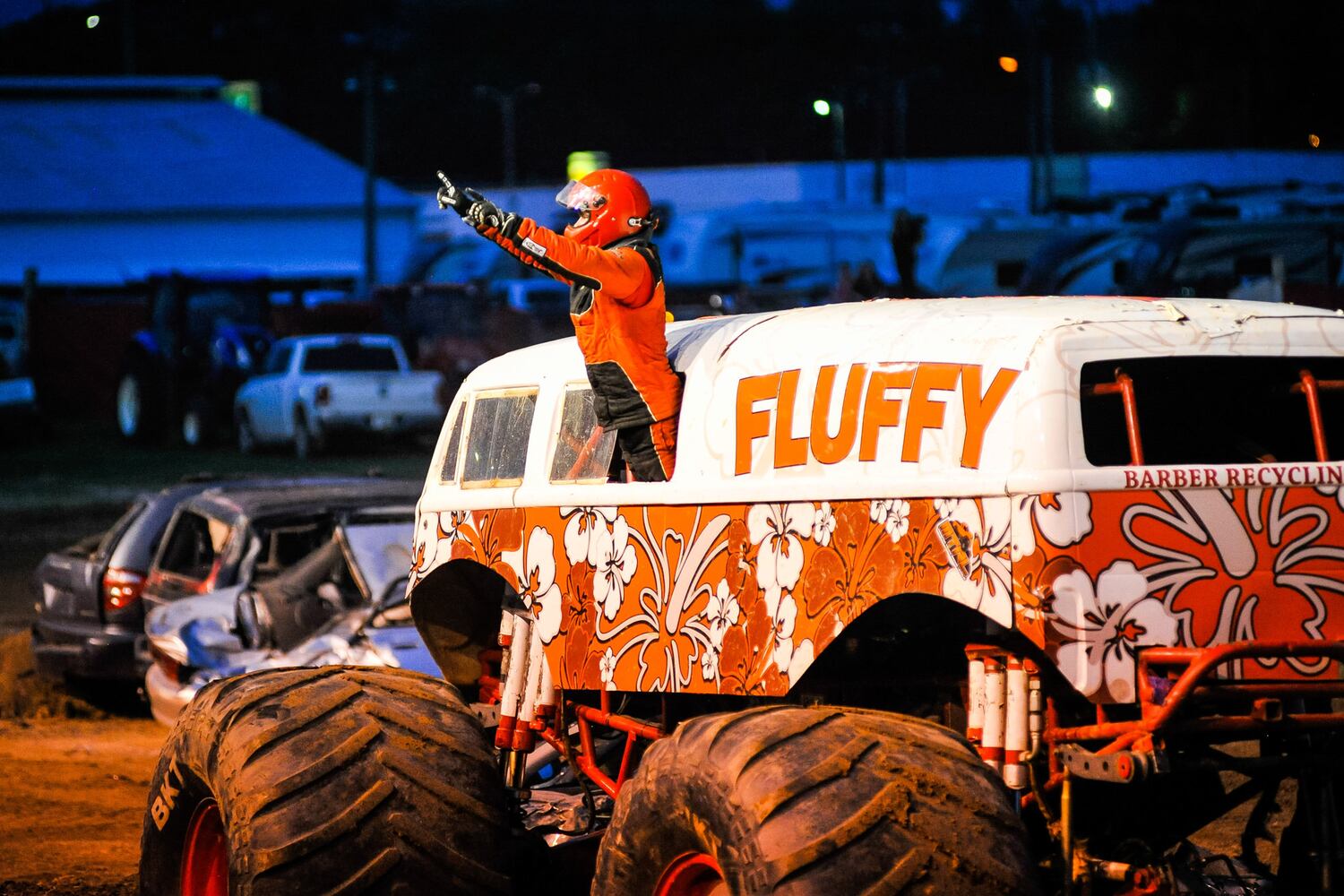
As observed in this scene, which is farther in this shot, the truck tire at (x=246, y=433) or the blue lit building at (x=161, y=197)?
the blue lit building at (x=161, y=197)

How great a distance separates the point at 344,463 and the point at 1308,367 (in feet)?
82.5

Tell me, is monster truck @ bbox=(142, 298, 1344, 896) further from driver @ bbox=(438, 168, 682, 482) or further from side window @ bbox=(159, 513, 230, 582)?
side window @ bbox=(159, 513, 230, 582)

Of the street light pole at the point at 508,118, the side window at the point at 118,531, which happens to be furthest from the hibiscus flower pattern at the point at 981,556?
the street light pole at the point at 508,118

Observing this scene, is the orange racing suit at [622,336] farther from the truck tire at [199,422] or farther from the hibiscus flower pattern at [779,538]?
the truck tire at [199,422]

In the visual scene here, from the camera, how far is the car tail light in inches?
573

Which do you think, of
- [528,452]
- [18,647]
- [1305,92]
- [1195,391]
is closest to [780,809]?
[1195,391]

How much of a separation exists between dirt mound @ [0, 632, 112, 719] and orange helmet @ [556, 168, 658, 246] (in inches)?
364

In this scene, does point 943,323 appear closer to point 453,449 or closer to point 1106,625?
point 1106,625

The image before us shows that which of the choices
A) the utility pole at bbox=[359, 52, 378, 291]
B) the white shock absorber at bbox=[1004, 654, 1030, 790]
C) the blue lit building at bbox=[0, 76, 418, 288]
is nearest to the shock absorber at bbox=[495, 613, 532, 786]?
the white shock absorber at bbox=[1004, 654, 1030, 790]

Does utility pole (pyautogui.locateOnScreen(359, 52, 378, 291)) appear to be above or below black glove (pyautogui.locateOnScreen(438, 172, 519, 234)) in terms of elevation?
above

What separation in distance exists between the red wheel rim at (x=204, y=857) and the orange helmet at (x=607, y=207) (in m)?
2.11

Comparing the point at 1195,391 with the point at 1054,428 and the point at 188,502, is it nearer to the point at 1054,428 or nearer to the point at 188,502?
the point at 1054,428

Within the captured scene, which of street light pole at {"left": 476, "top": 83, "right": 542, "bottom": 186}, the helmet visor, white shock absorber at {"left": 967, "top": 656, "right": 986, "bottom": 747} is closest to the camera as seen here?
white shock absorber at {"left": 967, "top": 656, "right": 986, "bottom": 747}

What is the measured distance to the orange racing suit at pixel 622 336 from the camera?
6.33 metres
